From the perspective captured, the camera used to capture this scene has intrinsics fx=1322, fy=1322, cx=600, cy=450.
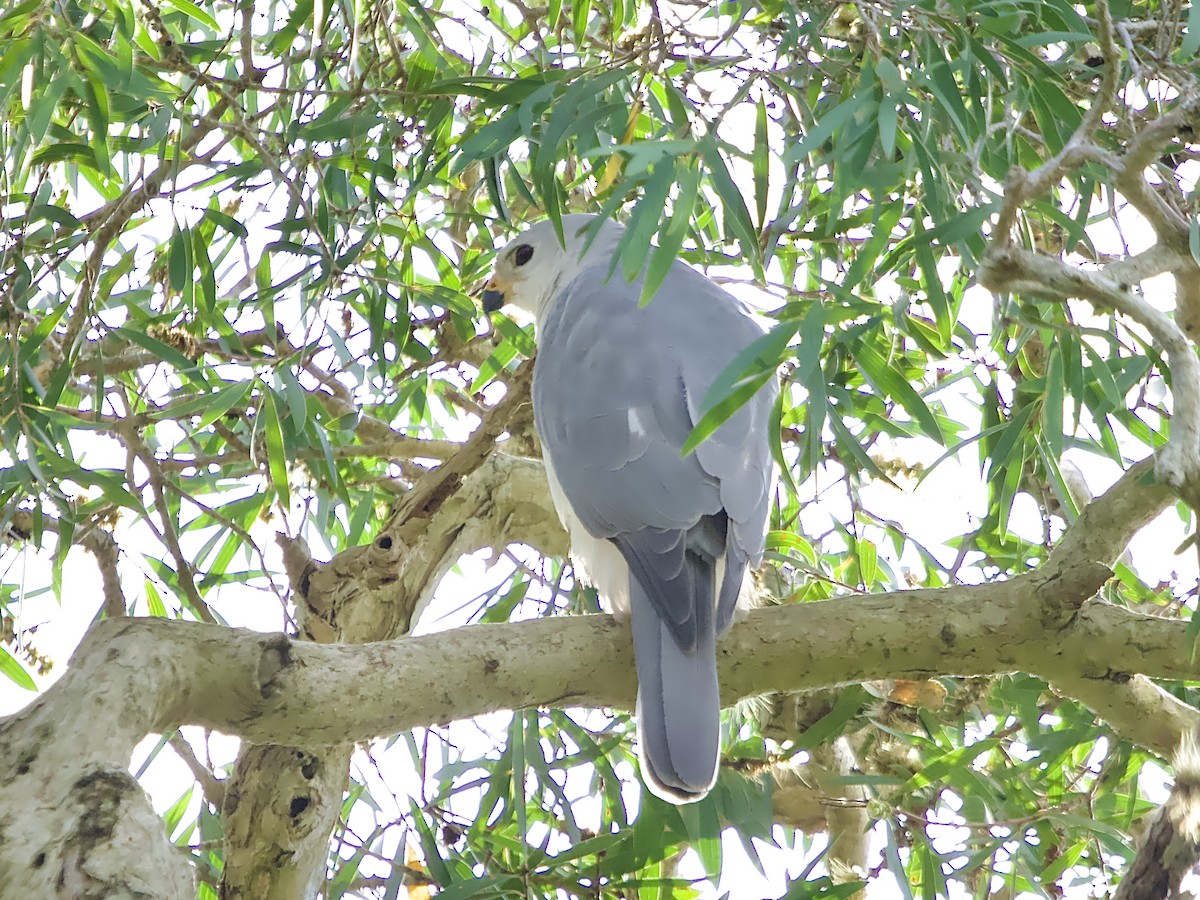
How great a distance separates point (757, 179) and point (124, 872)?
133 centimetres

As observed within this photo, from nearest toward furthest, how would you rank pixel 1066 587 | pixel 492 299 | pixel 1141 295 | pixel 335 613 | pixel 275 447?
1. pixel 1141 295
2. pixel 1066 587
3. pixel 275 447
4. pixel 335 613
5. pixel 492 299

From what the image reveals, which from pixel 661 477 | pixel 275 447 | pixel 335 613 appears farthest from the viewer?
pixel 335 613

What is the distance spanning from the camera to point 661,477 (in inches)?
92.4

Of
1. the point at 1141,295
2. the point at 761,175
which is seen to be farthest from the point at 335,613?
the point at 1141,295

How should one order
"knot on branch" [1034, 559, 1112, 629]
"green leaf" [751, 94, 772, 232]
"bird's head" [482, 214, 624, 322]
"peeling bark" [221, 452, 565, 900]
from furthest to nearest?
"bird's head" [482, 214, 624, 322] < "peeling bark" [221, 452, 565, 900] < "green leaf" [751, 94, 772, 232] < "knot on branch" [1034, 559, 1112, 629]

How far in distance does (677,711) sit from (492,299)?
1610 millimetres

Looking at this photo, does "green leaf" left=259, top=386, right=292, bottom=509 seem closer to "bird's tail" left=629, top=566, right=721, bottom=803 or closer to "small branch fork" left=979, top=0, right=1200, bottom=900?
"bird's tail" left=629, top=566, right=721, bottom=803

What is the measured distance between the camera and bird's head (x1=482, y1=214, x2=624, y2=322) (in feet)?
11.1

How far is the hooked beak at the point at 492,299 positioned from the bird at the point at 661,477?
383 mm

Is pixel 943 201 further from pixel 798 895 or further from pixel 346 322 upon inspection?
pixel 346 322

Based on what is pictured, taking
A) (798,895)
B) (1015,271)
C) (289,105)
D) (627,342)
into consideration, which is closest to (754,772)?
(798,895)

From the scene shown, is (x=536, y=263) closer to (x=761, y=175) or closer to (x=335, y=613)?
(x=335, y=613)

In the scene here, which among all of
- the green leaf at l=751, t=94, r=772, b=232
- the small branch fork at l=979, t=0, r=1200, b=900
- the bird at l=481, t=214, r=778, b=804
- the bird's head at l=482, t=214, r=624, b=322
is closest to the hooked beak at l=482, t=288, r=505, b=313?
the bird's head at l=482, t=214, r=624, b=322

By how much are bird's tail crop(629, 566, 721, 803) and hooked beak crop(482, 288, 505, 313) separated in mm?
1459
